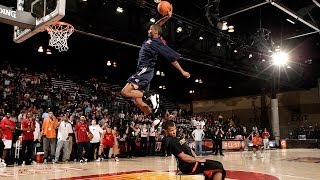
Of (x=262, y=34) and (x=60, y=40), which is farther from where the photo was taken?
(x=262, y=34)

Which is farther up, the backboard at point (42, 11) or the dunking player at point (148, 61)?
the backboard at point (42, 11)

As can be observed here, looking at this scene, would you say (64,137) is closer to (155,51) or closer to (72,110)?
(72,110)

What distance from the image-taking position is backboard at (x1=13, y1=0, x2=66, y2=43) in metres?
6.73

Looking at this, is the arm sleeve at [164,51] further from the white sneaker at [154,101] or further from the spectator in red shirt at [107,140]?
the spectator in red shirt at [107,140]

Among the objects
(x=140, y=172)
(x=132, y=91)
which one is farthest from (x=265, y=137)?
(x=132, y=91)

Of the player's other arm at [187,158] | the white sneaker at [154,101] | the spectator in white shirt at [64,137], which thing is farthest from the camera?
the spectator in white shirt at [64,137]

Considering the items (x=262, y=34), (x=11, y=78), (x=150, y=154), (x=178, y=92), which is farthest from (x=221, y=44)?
(x=178, y=92)

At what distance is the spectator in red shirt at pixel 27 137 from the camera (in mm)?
12617

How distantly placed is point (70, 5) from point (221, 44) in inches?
422

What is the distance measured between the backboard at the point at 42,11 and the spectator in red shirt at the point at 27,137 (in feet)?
18.6

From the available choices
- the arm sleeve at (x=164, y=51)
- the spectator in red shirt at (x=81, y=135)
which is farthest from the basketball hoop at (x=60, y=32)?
the arm sleeve at (x=164, y=51)

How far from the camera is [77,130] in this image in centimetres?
1418

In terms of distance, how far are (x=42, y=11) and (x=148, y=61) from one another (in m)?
2.71

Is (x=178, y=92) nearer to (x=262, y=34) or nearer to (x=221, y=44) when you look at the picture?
(x=221, y=44)
